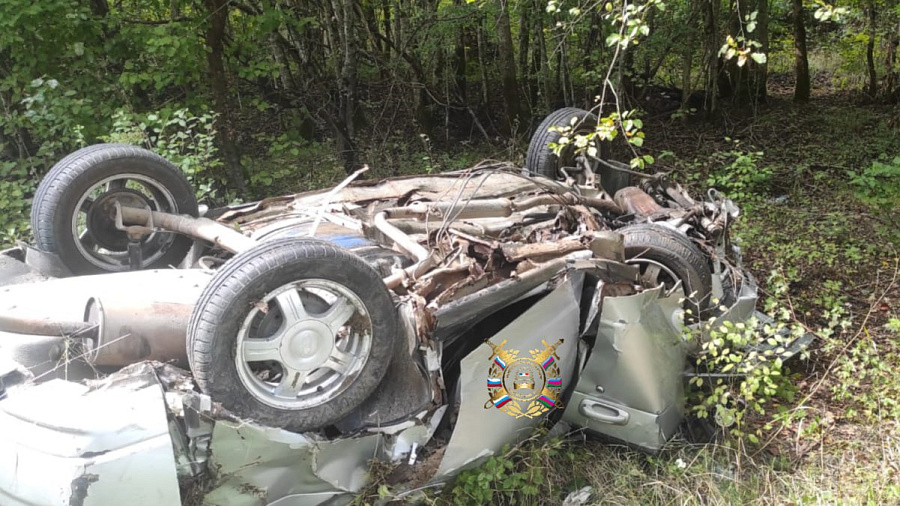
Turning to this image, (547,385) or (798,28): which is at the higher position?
(798,28)

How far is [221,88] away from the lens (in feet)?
23.0

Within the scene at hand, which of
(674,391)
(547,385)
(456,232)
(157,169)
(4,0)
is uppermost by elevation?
(4,0)

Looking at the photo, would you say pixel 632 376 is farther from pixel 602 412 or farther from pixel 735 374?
pixel 735 374

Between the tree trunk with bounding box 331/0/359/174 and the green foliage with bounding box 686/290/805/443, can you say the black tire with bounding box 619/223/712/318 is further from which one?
the tree trunk with bounding box 331/0/359/174

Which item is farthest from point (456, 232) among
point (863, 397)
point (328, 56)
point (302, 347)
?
point (328, 56)

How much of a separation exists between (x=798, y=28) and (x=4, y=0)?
10745 mm

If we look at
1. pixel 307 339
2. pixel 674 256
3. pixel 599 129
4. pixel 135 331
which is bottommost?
pixel 674 256

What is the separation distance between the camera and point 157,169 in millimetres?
3736

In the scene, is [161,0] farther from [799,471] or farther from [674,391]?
[799,471]

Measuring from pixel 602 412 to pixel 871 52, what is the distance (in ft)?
32.6

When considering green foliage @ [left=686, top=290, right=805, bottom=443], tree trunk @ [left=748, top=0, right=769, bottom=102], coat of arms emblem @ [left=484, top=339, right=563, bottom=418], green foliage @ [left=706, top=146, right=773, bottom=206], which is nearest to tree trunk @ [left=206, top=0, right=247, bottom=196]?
coat of arms emblem @ [left=484, top=339, right=563, bottom=418]

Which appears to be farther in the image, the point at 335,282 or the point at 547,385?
the point at 547,385

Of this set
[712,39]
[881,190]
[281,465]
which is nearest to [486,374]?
[281,465]

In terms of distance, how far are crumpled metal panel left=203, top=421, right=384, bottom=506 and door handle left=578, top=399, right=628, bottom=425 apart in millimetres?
1193
